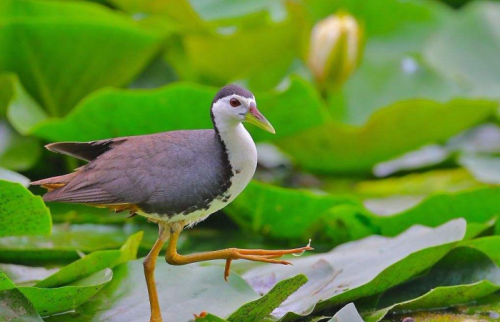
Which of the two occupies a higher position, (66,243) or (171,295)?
(171,295)

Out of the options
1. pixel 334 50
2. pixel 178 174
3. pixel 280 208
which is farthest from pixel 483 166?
pixel 178 174

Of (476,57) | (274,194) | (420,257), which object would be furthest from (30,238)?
(476,57)

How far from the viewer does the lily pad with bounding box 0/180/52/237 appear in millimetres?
1795

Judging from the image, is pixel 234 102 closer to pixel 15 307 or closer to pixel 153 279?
pixel 153 279

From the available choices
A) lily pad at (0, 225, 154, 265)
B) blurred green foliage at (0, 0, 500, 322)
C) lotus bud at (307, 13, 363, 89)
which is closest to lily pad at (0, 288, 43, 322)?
blurred green foliage at (0, 0, 500, 322)

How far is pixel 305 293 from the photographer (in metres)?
1.96

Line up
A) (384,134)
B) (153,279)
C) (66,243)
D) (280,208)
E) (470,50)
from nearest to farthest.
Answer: (153,279), (66,243), (280,208), (384,134), (470,50)

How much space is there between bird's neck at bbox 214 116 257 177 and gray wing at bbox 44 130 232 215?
0.02 m

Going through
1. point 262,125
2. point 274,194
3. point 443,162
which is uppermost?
point 262,125

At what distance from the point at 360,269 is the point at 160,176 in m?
0.59

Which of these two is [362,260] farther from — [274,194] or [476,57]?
[476,57]

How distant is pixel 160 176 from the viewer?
1732 millimetres

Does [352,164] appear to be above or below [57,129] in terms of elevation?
below

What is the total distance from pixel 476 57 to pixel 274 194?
1597 mm
